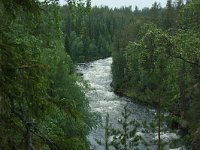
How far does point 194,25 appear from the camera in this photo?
10.1m

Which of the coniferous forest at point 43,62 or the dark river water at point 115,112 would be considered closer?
the coniferous forest at point 43,62

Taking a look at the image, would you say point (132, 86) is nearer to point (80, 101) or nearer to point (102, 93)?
point (102, 93)

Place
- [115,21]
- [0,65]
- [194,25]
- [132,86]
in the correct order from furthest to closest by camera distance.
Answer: [115,21]
[132,86]
[194,25]
[0,65]

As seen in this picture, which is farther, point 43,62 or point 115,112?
point 115,112

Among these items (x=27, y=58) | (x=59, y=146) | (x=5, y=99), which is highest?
(x=27, y=58)

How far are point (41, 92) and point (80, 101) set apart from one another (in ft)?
65.2

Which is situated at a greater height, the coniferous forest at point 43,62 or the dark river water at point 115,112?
the coniferous forest at point 43,62

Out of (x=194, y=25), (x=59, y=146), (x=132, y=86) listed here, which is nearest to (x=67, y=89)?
(x=194, y=25)

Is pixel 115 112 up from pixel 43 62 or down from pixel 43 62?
down

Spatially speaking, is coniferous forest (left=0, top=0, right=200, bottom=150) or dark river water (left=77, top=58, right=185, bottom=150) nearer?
coniferous forest (left=0, top=0, right=200, bottom=150)

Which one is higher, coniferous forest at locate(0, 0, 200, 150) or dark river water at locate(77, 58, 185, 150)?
coniferous forest at locate(0, 0, 200, 150)

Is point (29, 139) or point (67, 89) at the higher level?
point (29, 139)

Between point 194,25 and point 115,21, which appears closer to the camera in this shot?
point 194,25

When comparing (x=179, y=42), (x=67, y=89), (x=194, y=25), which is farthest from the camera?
(x=67, y=89)
